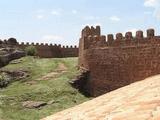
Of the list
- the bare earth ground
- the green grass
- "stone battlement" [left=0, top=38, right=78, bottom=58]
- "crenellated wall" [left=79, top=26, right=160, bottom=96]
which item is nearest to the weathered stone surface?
the green grass

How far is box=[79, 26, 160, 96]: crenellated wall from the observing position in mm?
21077

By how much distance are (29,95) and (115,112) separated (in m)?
16.8

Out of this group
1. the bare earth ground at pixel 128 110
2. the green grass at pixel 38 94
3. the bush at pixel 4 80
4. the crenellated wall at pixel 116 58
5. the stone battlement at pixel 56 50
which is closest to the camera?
the bare earth ground at pixel 128 110

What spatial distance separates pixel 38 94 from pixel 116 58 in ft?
15.9

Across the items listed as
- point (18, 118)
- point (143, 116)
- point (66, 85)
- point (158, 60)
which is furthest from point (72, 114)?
point (66, 85)

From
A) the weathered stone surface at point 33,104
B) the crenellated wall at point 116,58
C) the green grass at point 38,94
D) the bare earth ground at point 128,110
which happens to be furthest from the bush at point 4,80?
the bare earth ground at point 128,110

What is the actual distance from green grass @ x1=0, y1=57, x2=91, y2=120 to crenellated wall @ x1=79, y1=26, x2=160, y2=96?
1334mm

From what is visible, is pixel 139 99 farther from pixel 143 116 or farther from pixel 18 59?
pixel 18 59

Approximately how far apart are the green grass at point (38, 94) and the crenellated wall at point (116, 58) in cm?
133

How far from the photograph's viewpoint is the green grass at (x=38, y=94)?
22922 mm

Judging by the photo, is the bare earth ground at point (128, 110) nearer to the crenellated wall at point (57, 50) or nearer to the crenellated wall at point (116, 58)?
the crenellated wall at point (116, 58)

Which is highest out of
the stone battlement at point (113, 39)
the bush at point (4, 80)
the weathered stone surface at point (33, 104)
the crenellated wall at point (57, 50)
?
the stone battlement at point (113, 39)

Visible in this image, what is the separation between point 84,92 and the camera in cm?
2766

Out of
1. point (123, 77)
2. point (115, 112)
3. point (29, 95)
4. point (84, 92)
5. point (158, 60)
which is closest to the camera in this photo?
point (115, 112)
